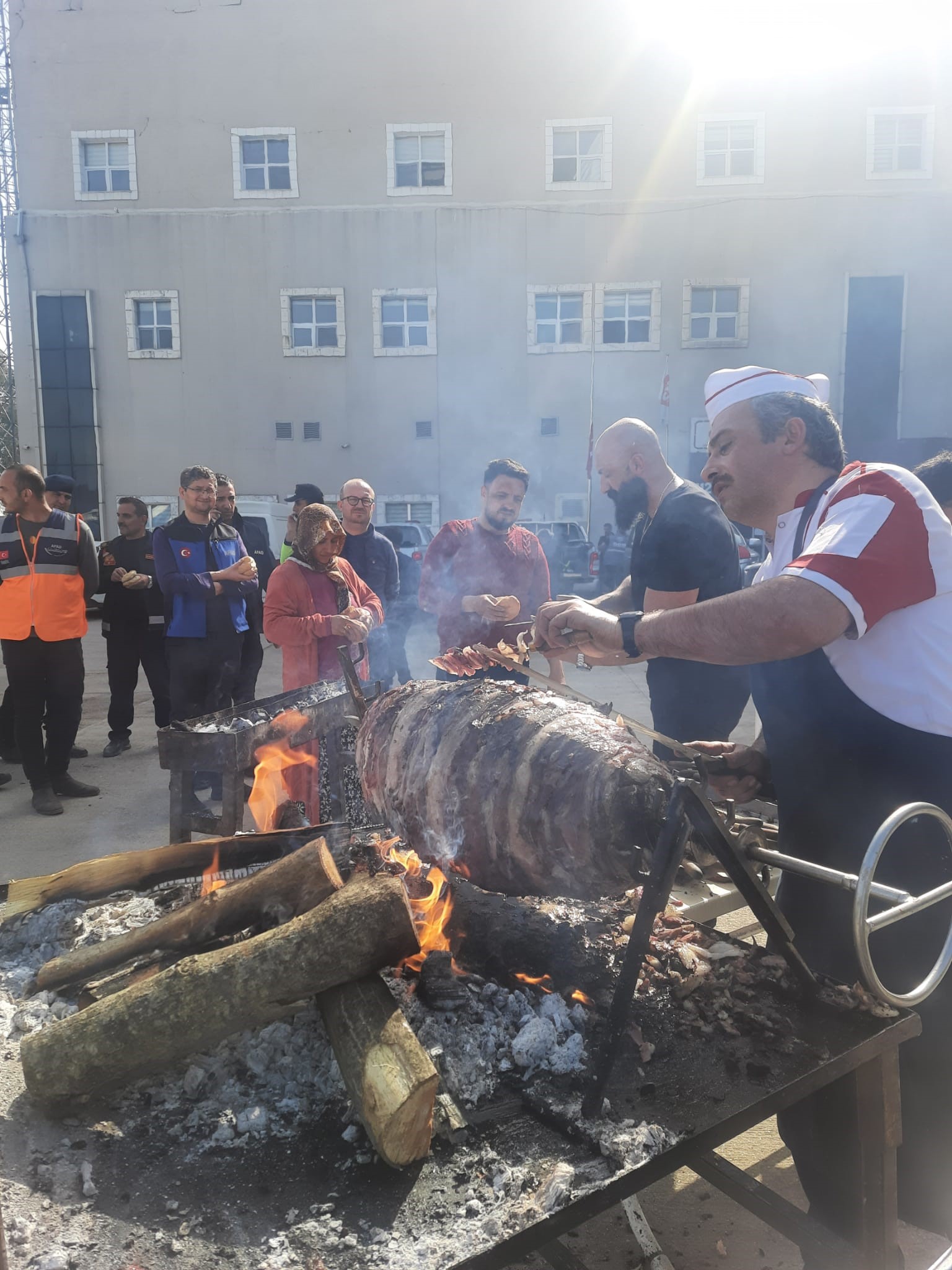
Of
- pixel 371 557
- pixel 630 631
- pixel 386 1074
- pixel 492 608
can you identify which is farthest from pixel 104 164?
pixel 386 1074

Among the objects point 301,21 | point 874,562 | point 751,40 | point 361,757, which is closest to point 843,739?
point 874,562

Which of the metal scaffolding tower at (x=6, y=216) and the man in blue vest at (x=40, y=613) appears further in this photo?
the metal scaffolding tower at (x=6, y=216)

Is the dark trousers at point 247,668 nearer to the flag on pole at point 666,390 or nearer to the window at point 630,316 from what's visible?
the flag on pole at point 666,390

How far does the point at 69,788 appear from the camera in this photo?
627cm

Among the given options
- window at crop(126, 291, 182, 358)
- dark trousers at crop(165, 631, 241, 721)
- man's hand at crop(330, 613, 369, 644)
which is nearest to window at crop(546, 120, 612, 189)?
window at crop(126, 291, 182, 358)

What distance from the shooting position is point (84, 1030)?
6.13 feet

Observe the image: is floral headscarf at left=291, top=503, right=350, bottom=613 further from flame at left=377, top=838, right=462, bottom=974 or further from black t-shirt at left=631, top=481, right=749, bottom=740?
flame at left=377, top=838, right=462, bottom=974

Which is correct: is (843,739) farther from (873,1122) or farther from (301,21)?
(301,21)

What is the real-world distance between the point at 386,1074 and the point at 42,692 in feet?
17.2

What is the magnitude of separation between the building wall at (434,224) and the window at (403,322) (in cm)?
23

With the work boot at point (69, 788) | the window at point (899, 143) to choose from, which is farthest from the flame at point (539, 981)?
the window at point (899, 143)

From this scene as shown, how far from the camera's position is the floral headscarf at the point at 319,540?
5.07 m

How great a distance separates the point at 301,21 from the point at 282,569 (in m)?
18.7

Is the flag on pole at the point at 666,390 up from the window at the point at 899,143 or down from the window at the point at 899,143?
down
